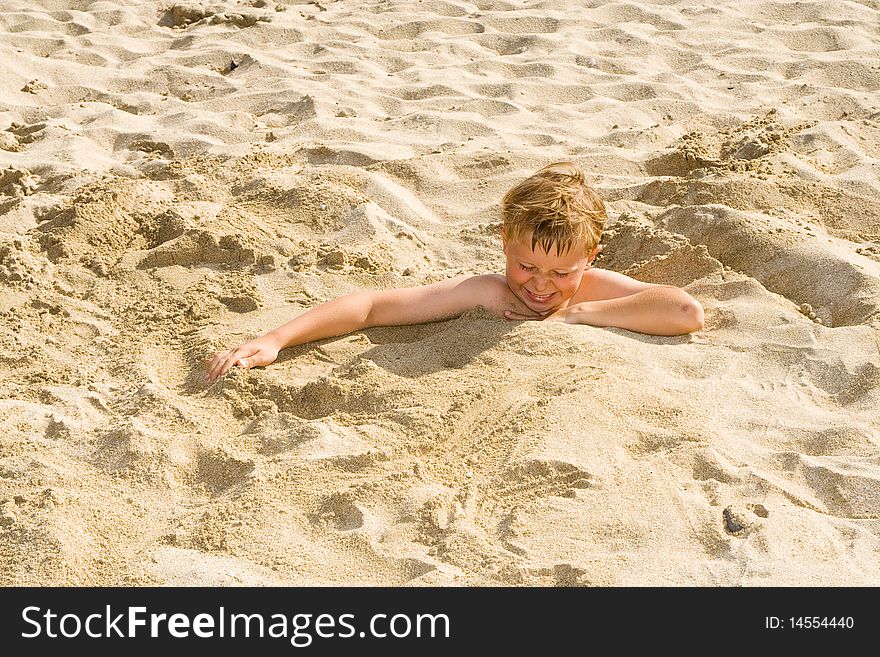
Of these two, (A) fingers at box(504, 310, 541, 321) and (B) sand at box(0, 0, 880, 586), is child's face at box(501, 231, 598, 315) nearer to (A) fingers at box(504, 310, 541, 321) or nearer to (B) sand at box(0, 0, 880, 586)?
(A) fingers at box(504, 310, 541, 321)

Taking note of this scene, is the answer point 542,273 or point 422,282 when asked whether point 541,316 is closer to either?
point 542,273

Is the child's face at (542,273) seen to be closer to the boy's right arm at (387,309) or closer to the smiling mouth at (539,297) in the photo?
the smiling mouth at (539,297)

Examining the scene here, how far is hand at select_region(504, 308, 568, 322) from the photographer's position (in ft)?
11.4

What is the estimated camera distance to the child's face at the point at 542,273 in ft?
10.9

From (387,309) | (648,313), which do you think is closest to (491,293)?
(387,309)

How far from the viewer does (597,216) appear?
11.2 ft

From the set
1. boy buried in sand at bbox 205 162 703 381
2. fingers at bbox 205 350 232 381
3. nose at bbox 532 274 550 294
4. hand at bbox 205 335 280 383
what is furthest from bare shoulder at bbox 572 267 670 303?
fingers at bbox 205 350 232 381

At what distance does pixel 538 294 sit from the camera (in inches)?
135

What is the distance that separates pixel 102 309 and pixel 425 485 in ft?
5.25

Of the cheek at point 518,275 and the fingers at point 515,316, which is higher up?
the cheek at point 518,275

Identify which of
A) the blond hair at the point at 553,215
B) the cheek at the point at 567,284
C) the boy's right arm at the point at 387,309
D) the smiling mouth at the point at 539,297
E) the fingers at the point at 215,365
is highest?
the blond hair at the point at 553,215

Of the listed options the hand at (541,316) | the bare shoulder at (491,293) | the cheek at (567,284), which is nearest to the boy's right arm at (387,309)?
the bare shoulder at (491,293)

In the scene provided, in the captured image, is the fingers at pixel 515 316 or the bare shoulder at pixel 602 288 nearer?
the fingers at pixel 515 316

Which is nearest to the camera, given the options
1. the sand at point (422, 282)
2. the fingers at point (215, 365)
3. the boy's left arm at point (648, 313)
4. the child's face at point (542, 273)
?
the sand at point (422, 282)
